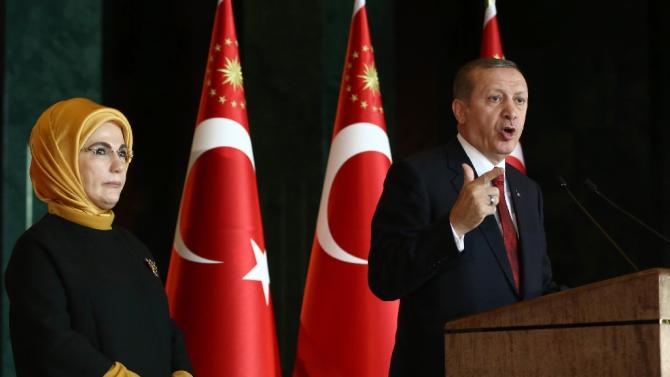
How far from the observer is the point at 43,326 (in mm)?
2135

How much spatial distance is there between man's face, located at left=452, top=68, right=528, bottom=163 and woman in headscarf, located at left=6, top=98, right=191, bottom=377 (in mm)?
968

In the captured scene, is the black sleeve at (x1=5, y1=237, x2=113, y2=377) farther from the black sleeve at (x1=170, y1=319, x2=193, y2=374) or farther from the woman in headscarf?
the black sleeve at (x1=170, y1=319, x2=193, y2=374)

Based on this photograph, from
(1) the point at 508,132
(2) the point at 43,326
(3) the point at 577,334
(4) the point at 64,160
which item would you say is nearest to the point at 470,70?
(1) the point at 508,132

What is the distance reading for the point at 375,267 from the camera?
256cm

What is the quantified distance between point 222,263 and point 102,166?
62.3 inches

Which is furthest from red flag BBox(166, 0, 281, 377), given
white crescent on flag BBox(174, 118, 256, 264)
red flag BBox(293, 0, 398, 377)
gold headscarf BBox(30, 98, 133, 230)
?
gold headscarf BBox(30, 98, 133, 230)

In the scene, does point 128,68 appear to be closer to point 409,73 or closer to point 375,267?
point 409,73

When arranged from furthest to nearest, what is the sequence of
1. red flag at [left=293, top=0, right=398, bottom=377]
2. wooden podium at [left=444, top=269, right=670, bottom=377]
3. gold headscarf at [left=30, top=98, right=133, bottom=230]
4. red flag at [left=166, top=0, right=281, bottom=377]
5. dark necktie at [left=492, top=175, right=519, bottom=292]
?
red flag at [left=293, top=0, right=398, bottom=377], red flag at [left=166, top=0, right=281, bottom=377], dark necktie at [left=492, top=175, right=519, bottom=292], gold headscarf at [left=30, top=98, right=133, bottom=230], wooden podium at [left=444, top=269, right=670, bottom=377]

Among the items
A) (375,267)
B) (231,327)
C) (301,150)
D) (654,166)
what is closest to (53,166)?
(375,267)

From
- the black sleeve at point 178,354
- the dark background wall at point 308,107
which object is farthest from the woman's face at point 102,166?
the dark background wall at point 308,107

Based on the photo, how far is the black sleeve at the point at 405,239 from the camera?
240cm

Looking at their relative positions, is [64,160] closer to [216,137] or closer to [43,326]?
[43,326]

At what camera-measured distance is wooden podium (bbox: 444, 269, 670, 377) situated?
186cm

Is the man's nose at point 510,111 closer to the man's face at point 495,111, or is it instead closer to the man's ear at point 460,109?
the man's face at point 495,111
